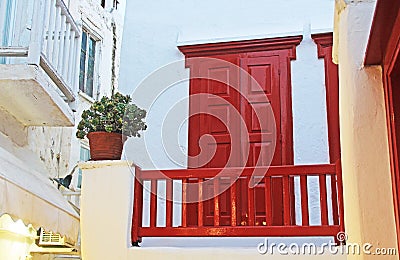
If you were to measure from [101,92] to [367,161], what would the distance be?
7.35 metres

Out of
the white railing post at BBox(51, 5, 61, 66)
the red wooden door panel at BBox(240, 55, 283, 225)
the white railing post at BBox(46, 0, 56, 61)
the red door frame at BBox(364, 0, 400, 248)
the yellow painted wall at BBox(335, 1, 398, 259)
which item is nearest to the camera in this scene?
the red door frame at BBox(364, 0, 400, 248)

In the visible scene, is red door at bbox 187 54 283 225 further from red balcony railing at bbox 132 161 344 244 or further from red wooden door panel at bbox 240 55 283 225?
red balcony railing at bbox 132 161 344 244

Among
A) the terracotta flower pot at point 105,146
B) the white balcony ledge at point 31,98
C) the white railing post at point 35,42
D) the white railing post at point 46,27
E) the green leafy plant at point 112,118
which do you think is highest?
the white railing post at point 46,27

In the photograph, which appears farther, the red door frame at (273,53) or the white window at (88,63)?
the white window at (88,63)

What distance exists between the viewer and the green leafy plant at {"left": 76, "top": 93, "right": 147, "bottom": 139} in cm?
549

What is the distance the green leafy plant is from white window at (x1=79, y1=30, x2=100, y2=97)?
3103 millimetres

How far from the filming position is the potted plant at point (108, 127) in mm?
5371

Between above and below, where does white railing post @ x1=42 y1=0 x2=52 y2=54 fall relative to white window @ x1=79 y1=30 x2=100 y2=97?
below

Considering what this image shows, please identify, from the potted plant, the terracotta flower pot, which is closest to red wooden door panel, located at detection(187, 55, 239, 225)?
the potted plant

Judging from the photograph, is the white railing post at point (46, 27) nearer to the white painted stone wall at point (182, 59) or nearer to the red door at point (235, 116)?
the white painted stone wall at point (182, 59)

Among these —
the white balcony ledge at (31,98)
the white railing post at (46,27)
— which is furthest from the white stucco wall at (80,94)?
the white railing post at (46,27)

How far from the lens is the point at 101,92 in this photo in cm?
941

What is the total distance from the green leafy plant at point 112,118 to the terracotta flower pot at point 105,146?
2.2 inches

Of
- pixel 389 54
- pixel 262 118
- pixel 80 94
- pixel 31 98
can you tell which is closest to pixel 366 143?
pixel 389 54
